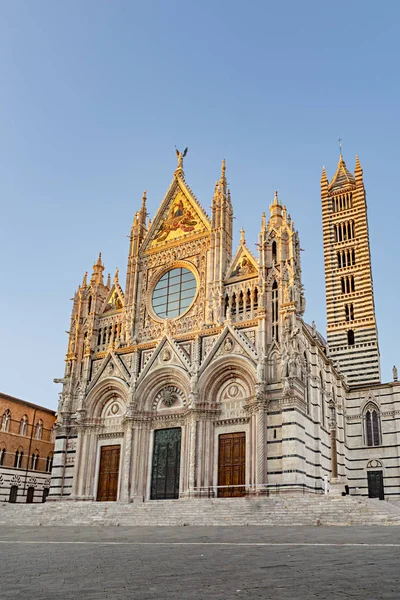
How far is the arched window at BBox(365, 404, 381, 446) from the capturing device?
125 ft

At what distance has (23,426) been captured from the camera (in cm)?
4222

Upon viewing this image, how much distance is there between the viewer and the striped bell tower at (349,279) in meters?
45.9

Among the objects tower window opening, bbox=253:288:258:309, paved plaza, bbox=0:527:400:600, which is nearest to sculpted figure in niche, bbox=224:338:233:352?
tower window opening, bbox=253:288:258:309

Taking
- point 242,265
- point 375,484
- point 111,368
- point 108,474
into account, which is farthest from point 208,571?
point 375,484

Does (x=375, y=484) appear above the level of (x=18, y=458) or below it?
below

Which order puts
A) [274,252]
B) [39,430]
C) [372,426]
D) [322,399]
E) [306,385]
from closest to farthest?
1. [306,385]
2. [274,252]
3. [322,399]
4. [372,426]
5. [39,430]

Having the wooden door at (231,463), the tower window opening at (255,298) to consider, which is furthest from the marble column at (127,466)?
the tower window opening at (255,298)

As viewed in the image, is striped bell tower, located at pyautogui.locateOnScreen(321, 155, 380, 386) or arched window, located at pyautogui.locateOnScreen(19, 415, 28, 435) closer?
arched window, located at pyautogui.locateOnScreen(19, 415, 28, 435)

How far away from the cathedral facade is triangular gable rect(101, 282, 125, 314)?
74 millimetres

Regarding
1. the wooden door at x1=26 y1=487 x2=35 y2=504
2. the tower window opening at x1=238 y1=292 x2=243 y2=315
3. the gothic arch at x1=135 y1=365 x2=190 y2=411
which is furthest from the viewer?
the wooden door at x1=26 y1=487 x2=35 y2=504

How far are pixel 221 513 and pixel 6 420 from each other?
23179 mm

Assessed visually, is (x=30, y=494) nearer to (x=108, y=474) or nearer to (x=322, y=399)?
(x=108, y=474)

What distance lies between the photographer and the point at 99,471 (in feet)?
107

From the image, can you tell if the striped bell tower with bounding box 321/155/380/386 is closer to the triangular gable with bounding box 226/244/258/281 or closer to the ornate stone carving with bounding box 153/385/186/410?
the triangular gable with bounding box 226/244/258/281
